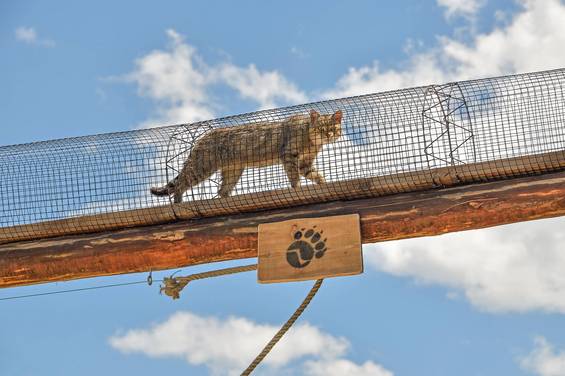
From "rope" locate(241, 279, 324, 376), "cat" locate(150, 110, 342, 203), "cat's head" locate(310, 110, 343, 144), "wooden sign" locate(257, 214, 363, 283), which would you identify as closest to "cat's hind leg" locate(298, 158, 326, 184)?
"cat" locate(150, 110, 342, 203)

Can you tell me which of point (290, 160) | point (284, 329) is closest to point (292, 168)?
point (290, 160)

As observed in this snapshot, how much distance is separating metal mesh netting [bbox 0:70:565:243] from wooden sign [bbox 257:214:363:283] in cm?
24

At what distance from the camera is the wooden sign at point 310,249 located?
529cm

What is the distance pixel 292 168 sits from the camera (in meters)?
6.70

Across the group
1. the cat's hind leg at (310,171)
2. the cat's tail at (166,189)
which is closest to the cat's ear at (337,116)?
the cat's hind leg at (310,171)

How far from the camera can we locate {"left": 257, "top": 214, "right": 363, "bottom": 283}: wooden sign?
5293 millimetres

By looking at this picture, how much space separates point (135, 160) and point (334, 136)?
1.38 meters

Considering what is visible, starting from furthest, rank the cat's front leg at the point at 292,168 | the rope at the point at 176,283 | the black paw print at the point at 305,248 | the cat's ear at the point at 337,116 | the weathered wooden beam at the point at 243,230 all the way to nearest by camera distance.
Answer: the cat's front leg at the point at 292,168 < the cat's ear at the point at 337,116 < the rope at the point at 176,283 < the black paw print at the point at 305,248 < the weathered wooden beam at the point at 243,230

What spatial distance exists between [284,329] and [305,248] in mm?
495

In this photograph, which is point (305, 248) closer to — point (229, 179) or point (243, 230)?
point (243, 230)

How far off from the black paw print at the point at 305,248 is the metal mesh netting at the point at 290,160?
29 cm

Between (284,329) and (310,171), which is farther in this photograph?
(310,171)

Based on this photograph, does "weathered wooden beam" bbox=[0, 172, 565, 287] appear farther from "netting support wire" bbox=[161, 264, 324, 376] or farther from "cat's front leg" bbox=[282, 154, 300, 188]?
"cat's front leg" bbox=[282, 154, 300, 188]

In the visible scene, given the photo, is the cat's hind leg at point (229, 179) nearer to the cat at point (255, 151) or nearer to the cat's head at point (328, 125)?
the cat at point (255, 151)
